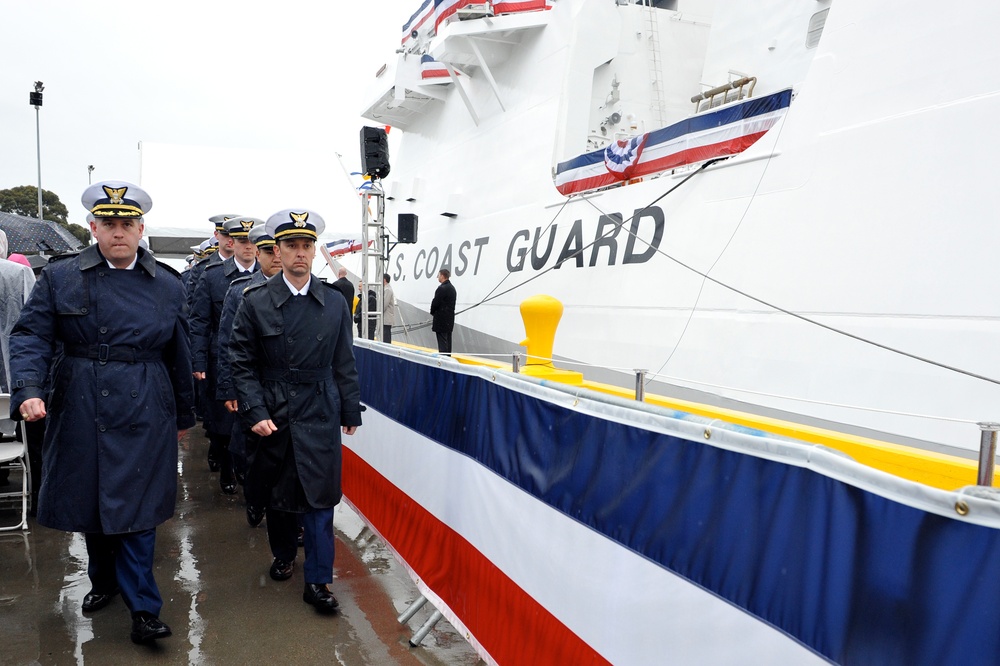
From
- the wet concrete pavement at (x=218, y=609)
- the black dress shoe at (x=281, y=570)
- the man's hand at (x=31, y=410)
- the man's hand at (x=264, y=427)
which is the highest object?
the man's hand at (x=31, y=410)

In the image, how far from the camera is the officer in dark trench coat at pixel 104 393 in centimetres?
299

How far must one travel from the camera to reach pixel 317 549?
3.37m

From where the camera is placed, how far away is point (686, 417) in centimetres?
182

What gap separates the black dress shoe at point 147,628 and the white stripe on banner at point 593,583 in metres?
1.25

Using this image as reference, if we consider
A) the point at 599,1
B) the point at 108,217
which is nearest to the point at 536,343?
the point at 108,217

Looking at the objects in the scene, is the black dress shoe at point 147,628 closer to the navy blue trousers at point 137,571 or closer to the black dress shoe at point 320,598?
the navy blue trousers at point 137,571

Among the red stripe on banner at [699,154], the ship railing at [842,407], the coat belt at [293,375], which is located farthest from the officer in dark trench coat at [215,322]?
the red stripe on banner at [699,154]

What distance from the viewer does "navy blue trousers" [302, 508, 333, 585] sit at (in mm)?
3357

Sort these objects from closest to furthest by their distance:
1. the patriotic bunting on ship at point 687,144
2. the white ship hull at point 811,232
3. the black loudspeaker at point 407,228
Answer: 1. the white ship hull at point 811,232
2. the patriotic bunting on ship at point 687,144
3. the black loudspeaker at point 407,228

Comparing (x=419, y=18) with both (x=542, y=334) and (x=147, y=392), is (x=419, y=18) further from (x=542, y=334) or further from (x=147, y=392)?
(x=147, y=392)

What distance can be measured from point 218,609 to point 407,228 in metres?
6.41

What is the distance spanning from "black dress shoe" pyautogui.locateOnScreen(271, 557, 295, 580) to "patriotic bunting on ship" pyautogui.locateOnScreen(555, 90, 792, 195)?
4.25 metres

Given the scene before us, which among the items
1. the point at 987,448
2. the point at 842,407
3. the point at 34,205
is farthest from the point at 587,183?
the point at 34,205

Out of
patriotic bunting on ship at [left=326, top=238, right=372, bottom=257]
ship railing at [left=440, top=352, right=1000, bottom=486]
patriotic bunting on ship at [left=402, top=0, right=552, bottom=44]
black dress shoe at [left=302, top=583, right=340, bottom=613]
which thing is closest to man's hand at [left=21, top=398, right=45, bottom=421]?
black dress shoe at [left=302, top=583, right=340, bottom=613]
